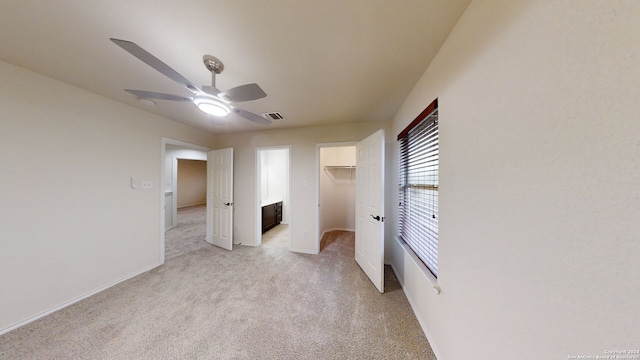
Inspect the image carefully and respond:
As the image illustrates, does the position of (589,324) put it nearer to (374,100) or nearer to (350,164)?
(374,100)

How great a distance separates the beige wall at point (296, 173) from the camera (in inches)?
119

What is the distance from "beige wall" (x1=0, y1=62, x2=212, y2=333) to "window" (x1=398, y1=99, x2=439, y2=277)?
3.59 m

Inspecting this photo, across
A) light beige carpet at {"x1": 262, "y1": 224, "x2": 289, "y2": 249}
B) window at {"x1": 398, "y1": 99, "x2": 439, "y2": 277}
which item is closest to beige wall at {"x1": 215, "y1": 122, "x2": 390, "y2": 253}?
light beige carpet at {"x1": 262, "y1": 224, "x2": 289, "y2": 249}

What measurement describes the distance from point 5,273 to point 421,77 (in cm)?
416

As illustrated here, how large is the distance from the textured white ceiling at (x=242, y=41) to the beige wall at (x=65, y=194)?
1.03ft

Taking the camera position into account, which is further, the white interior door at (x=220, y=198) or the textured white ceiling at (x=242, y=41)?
the white interior door at (x=220, y=198)

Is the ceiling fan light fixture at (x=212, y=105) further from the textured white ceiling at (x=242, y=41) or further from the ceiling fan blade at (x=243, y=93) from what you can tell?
the textured white ceiling at (x=242, y=41)

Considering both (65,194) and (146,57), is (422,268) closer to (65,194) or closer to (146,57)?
(146,57)

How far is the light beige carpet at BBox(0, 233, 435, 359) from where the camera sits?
137 centimetres

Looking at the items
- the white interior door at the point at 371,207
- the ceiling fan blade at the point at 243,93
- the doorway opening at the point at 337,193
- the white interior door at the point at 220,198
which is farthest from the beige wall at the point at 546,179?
the white interior door at the point at 220,198

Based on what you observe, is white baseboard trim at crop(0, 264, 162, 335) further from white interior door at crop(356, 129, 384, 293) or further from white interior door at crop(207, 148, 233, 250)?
white interior door at crop(356, 129, 384, 293)

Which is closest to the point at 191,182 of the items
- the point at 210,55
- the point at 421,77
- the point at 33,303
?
the point at 33,303

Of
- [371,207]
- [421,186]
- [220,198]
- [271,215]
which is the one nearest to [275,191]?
[271,215]

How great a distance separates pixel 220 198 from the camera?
3.43m
